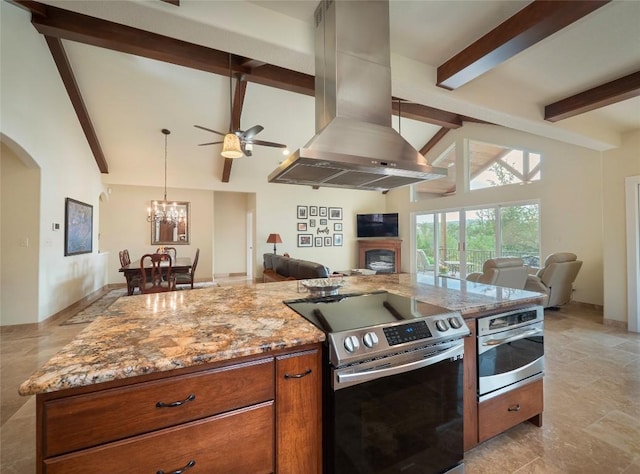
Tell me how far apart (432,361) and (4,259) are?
5255mm

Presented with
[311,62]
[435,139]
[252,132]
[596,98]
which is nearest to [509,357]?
[311,62]

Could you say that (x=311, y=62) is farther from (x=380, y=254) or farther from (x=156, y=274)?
(x=380, y=254)

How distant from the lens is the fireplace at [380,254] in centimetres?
824

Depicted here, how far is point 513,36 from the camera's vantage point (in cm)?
198

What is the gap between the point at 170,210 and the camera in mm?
7387

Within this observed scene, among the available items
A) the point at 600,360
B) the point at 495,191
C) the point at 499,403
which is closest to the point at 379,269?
the point at 495,191

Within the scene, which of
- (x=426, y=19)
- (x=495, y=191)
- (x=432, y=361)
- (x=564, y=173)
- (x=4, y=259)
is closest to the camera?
(x=432, y=361)

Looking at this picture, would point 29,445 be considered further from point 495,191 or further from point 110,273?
point 495,191

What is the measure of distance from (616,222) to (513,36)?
3.49 metres

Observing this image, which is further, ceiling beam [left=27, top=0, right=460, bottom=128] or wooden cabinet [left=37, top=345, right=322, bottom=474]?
ceiling beam [left=27, top=0, right=460, bottom=128]

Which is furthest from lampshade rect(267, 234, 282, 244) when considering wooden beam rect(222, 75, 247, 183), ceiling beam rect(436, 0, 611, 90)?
ceiling beam rect(436, 0, 611, 90)

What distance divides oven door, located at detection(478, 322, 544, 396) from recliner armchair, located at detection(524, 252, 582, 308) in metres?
3.01

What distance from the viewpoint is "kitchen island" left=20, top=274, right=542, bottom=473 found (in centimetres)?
85

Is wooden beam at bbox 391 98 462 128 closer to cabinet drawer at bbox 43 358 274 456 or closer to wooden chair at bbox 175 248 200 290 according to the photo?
wooden chair at bbox 175 248 200 290
